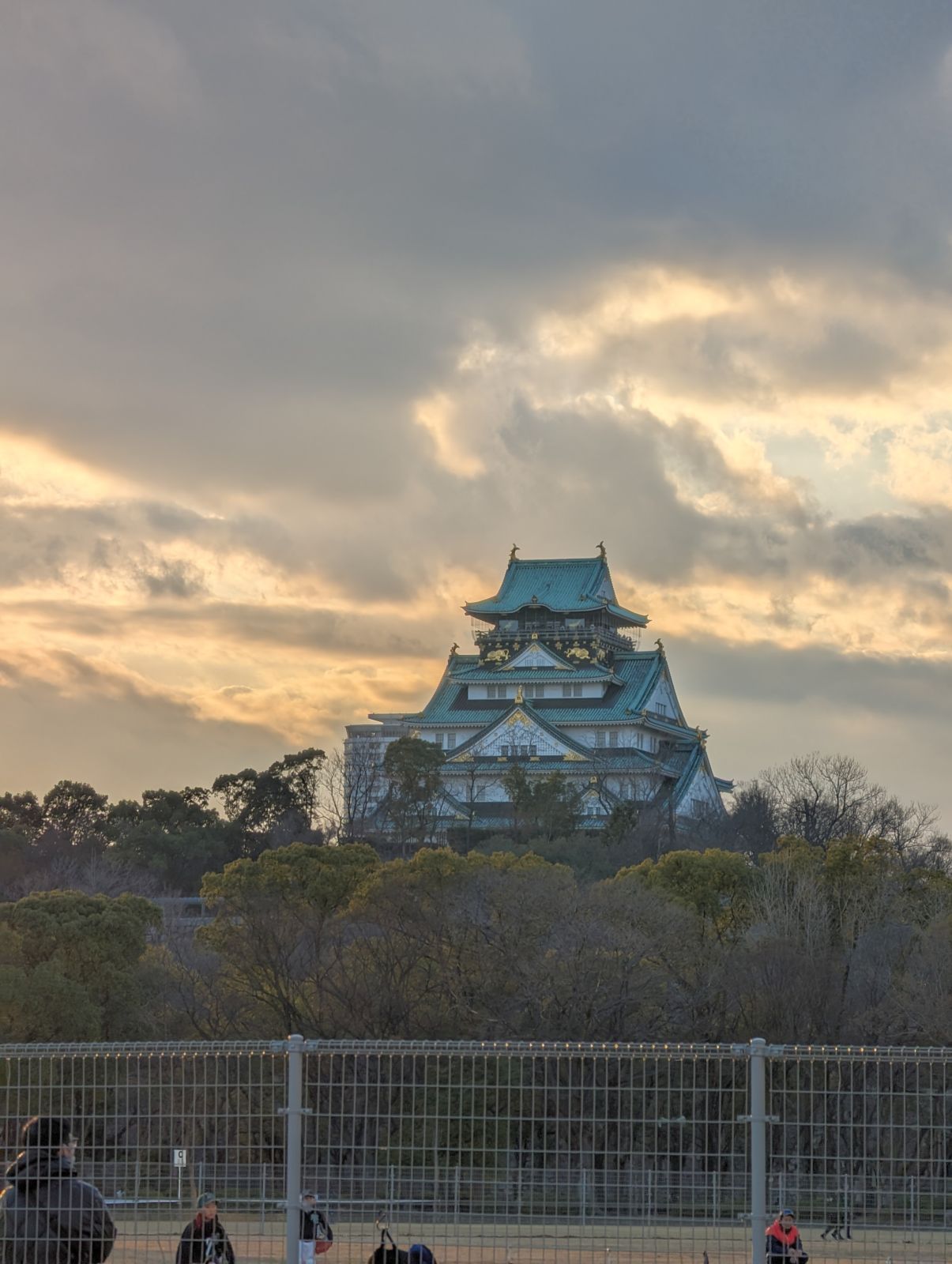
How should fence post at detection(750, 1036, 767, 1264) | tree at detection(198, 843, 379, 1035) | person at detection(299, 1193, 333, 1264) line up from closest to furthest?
fence post at detection(750, 1036, 767, 1264) → person at detection(299, 1193, 333, 1264) → tree at detection(198, 843, 379, 1035)

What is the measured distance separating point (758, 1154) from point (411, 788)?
211 feet

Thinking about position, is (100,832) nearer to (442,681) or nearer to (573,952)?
(442,681)

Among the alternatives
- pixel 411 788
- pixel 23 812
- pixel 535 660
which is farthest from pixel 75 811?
pixel 535 660

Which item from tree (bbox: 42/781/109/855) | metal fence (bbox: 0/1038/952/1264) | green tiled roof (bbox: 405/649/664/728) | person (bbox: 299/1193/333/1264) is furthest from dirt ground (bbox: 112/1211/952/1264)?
→ green tiled roof (bbox: 405/649/664/728)

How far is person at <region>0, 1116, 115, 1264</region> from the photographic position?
30.0 ft

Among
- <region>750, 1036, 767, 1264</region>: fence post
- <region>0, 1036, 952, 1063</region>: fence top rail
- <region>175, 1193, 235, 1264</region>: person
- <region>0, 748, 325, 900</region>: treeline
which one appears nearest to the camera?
<region>750, 1036, 767, 1264</region>: fence post

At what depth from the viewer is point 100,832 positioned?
78875mm

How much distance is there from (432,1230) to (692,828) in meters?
68.6

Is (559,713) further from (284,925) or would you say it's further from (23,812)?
(284,925)

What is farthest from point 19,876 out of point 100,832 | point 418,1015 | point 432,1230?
point 432,1230

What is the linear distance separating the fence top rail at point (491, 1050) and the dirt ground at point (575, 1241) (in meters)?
1.07

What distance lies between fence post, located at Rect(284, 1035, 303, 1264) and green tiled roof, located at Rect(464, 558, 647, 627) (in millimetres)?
85259

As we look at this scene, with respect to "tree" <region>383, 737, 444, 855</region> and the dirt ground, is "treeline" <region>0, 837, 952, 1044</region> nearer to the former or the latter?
the dirt ground

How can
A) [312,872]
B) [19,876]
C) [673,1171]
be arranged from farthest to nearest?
[19,876]
[312,872]
[673,1171]
